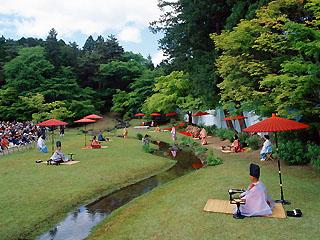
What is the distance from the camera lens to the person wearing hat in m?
7.69

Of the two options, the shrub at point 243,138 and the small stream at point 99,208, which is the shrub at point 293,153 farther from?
the shrub at point 243,138

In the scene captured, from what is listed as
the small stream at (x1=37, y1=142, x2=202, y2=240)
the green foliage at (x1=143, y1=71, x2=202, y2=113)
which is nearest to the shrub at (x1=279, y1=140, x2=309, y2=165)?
the small stream at (x1=37, y1=142, x2=202, y2=240)

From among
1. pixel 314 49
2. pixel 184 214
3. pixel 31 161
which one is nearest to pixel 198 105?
pixel 31 161

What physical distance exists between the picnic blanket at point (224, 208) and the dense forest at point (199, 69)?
4.28 meters

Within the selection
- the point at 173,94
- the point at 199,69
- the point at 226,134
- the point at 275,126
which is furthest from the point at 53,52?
the point at 275,126

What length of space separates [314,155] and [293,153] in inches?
41.6

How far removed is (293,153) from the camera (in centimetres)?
1345

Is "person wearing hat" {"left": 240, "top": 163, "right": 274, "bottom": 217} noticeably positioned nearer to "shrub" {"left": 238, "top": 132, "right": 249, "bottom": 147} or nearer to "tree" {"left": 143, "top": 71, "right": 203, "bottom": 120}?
"shrub" {"left": 238, "top": 132, "right": 249, "bottom": 147}

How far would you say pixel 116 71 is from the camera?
53438mm

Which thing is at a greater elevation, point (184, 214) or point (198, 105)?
point (198, 105)

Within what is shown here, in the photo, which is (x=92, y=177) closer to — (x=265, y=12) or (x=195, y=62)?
(x=265, y=12)

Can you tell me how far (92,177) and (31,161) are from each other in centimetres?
577

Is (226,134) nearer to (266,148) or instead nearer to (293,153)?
(266,148)

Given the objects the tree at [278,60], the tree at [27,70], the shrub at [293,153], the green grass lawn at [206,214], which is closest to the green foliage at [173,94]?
the tree at [278,60]
